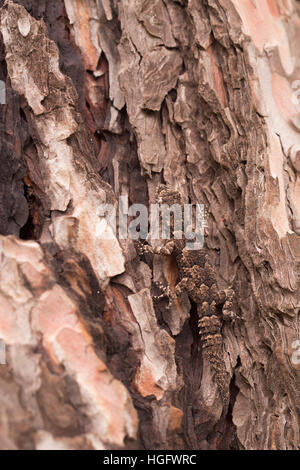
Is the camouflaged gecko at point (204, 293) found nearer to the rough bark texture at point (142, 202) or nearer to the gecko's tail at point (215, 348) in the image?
the gecko's tail at point (215, 348)

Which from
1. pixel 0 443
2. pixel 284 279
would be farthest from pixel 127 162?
pixel 0 443

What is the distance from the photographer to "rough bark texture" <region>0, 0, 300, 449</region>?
3.24 m

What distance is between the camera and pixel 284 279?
4094 millimetres

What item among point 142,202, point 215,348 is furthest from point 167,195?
point 215,348

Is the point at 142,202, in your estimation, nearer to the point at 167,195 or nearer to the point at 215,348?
the point at 167,195

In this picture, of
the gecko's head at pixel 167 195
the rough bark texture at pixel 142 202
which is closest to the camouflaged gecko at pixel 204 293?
the gecko's head at pixel 167 195

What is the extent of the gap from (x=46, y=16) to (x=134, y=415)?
12.4 ft

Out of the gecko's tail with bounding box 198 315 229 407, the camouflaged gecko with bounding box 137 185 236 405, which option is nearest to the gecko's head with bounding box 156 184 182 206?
the camouflaged gecko with bounding box 137 185 236 405

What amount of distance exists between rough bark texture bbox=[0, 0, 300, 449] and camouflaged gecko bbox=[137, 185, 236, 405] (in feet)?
0.35

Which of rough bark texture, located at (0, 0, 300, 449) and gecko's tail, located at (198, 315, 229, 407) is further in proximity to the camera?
gecko's tail, located at (198, 315, 229, 407)

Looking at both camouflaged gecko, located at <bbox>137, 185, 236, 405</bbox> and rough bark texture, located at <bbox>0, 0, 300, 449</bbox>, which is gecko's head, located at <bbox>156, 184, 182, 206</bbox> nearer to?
camouflaged gecko, located at <bbox>137, 185, 236, 405</bbox>

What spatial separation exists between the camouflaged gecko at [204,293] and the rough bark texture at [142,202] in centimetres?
11

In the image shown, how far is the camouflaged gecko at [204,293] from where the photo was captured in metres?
4.24

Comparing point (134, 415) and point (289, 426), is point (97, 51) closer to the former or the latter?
point (134, 415)
